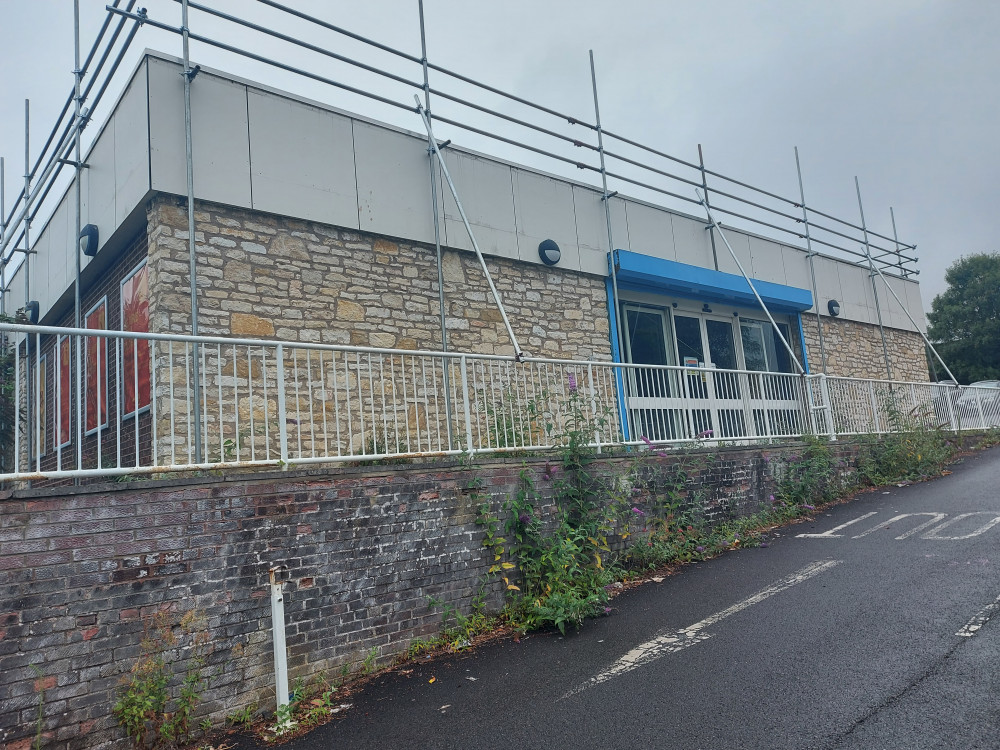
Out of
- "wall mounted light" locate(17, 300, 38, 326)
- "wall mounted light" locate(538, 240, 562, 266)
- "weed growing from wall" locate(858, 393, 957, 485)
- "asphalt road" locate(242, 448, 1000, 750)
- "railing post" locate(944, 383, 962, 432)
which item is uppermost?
"wall mounted light" locate(538, 240, 562, 266)

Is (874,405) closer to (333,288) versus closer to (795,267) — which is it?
(795,267)

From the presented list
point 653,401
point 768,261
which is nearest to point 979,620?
point 653,401

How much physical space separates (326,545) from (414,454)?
3.80ft

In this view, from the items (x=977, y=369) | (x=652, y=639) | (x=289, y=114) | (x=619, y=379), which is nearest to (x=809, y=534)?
(x=619, y=379)

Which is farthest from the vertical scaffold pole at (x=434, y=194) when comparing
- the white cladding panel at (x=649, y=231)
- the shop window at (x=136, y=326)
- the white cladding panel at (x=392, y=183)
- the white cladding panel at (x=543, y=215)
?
the white cladding panel at (x=649, y=231)

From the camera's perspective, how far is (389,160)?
9438mm

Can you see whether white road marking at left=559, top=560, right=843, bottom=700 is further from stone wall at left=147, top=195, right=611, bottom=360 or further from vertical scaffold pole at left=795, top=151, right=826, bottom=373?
vertical scaffold pole at left=795, top=151, right=826, bottom=373

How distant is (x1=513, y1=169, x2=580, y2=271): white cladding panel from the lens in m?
10.9

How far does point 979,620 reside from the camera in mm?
4789

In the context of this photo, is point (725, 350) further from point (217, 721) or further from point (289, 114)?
point (217, 721)

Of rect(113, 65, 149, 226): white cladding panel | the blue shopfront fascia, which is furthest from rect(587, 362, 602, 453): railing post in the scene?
rect(113, 65, 149, 226): white cladding panel

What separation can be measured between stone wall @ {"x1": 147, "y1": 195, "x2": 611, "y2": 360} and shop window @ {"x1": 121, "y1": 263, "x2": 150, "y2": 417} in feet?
1.30

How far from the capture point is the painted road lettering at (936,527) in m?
7.30

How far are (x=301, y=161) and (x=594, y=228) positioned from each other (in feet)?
17.1
